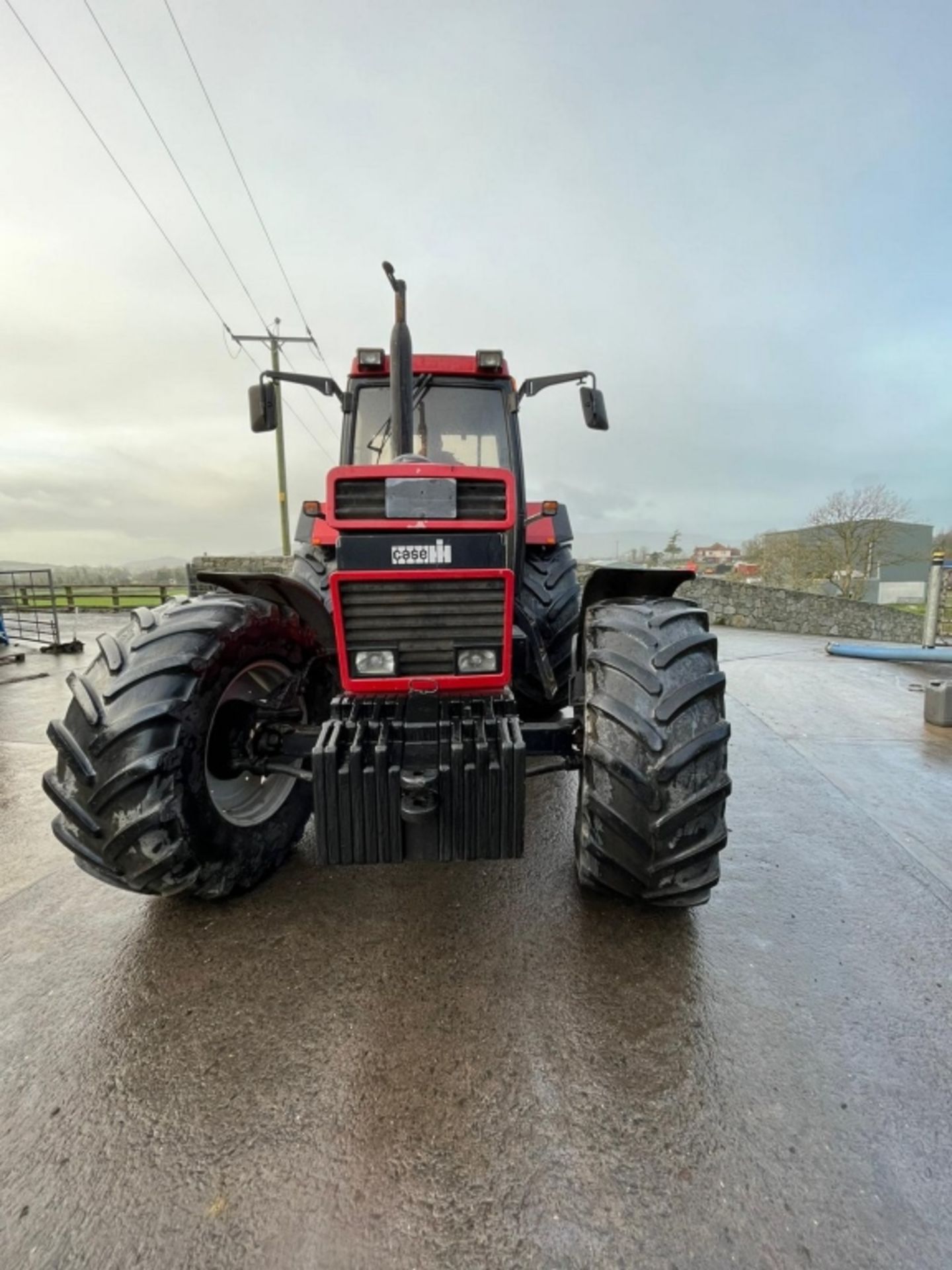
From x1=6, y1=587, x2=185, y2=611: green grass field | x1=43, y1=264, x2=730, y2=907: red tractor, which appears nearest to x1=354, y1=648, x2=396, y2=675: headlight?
x1=43, y1=264, x2=730, y2=907: red tractor

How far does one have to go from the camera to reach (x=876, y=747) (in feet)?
14.8

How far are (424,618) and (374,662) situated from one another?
25cm

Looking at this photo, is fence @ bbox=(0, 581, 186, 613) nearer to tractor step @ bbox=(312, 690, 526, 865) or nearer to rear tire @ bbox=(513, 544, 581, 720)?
rear tire @ bbox=(513, 544, 581, 720)

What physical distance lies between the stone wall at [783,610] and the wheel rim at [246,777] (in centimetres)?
1145

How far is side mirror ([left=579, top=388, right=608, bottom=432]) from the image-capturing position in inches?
151

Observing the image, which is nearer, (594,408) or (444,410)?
(444,410)

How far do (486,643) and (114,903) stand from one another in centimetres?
188

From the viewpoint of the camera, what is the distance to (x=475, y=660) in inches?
89.5

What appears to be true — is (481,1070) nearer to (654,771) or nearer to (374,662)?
(654,771)

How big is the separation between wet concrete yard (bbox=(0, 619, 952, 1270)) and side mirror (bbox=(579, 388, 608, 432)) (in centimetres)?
264

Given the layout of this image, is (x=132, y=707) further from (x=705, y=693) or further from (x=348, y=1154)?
(x=705, y=693)

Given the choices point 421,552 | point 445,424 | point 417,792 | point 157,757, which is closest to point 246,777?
point 157,757

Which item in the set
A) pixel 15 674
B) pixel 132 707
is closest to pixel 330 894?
pixel 132 707

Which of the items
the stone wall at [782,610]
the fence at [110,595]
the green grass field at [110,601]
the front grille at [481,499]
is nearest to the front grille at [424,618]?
the front grille at [481,499]
